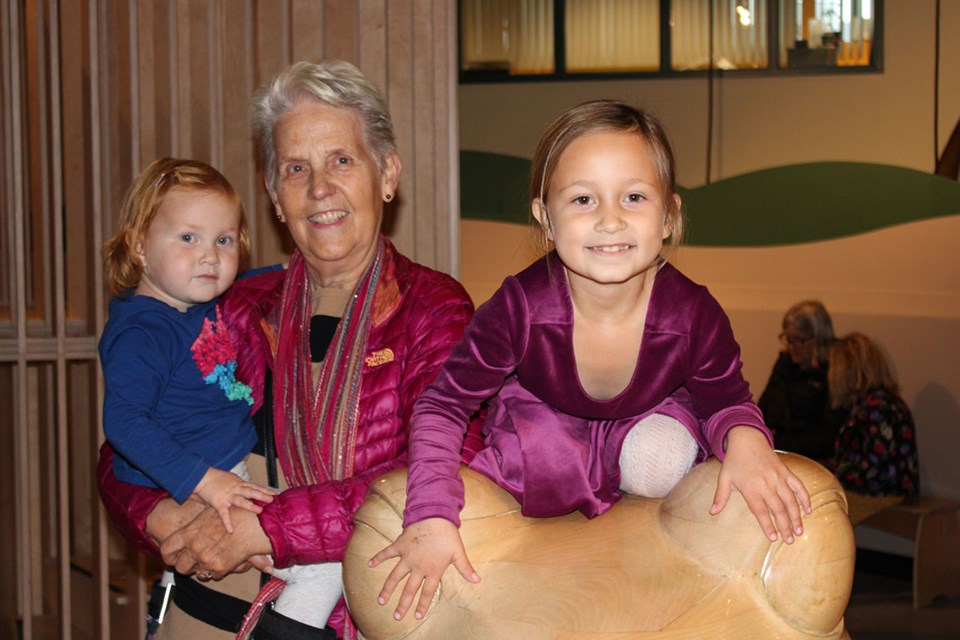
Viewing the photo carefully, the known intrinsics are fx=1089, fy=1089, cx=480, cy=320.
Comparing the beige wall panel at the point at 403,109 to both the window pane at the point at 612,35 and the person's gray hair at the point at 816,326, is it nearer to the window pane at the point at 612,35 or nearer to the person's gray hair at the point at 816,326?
the person's gray hair at the point at 816,326

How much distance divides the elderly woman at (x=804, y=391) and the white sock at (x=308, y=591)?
4.13 metres

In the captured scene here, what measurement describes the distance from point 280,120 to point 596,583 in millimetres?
1070

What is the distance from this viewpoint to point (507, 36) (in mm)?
6832

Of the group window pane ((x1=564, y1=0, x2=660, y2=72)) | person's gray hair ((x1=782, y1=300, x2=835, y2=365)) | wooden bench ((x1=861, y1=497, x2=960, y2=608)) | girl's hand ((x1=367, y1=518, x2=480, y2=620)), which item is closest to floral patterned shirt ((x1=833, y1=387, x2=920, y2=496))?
wooden bench ((x1=861, y1=497, x2=960, y2=608))

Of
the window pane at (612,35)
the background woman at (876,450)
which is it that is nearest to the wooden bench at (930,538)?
the background woman at (876,450)

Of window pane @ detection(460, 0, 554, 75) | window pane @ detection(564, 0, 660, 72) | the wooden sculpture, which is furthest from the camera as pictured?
window pane @ detection(460, 0, 554, 75)

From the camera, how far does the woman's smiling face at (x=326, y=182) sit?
2010 mm

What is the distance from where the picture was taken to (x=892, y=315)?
6.00 metres

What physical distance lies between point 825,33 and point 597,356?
5055mm

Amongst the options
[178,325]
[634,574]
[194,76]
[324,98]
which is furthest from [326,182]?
[194,76]

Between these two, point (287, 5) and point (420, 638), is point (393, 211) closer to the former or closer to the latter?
point (287, 5)

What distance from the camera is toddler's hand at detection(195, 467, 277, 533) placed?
186cm

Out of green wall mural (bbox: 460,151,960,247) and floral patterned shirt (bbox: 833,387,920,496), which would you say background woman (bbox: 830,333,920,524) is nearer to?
floral patterned shirt (bbox: 833,387,920,496)

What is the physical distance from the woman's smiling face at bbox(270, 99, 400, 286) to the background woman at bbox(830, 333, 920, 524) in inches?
157
